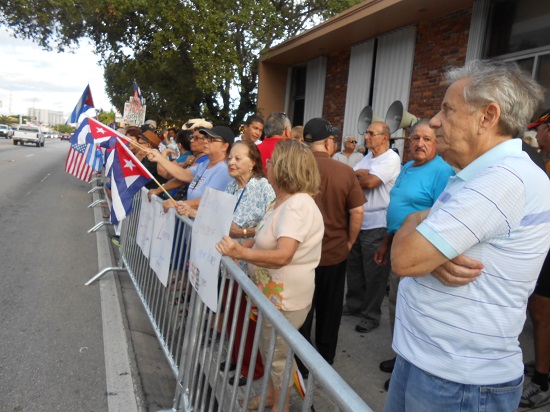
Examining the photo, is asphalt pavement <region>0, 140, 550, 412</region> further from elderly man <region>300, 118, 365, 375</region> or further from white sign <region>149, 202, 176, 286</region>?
white sign <region>149, 202, 176, 286</region>

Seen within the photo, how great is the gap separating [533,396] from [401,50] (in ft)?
24.3

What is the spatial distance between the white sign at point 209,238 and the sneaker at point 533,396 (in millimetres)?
2329

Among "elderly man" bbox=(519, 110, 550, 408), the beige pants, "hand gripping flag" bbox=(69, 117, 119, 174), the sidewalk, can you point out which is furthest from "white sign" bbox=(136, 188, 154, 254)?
"elderly man" bbox=(519, 110, 550, 408)

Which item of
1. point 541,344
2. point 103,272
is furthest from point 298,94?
point 541,344

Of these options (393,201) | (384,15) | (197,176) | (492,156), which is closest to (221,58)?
(384,15)

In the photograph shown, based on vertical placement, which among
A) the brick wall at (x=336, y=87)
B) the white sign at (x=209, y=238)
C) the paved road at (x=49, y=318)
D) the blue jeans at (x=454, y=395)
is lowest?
the paved road at (x=49, y=318)

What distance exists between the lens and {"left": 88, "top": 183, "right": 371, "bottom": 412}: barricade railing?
1.39 meters

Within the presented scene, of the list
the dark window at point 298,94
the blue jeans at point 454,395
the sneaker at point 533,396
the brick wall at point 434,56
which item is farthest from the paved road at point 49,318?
the dark window at point 298,94

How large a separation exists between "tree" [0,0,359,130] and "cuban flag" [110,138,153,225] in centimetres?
834

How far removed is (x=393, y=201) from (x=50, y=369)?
9.97 ft

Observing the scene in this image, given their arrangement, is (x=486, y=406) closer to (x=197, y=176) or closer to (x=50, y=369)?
(x=50, y=369)

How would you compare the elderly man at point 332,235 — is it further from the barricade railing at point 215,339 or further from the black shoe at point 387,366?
the barricade railing at point 215,339

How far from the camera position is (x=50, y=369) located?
11.3 feet

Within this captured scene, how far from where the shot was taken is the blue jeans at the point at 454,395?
152cm
